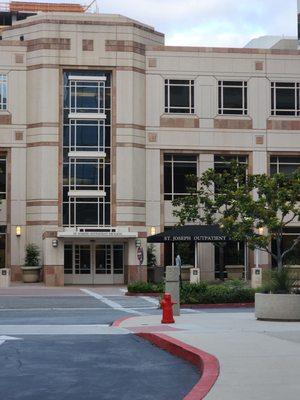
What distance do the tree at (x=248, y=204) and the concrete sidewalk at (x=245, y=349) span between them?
9.27 meters

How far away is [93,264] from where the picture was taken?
155 feet

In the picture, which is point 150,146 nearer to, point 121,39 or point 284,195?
point 121,39

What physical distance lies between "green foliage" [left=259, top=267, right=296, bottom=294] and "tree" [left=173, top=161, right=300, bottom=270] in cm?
781

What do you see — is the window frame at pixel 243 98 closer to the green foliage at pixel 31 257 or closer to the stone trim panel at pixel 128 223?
the stone trim panel at pixel 128 223

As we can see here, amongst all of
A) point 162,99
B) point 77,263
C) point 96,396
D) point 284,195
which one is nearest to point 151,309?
point 284,195

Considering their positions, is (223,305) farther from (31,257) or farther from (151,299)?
(31,257)

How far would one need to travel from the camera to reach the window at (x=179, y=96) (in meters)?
49.1

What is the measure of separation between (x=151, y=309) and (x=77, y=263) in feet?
69.9

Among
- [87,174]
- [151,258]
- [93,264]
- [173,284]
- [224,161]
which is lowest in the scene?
[93,264]

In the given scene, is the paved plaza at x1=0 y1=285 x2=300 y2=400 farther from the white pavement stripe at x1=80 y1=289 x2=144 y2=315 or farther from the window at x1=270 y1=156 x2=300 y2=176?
the window at x1=270 y1=156 x2=300 y2=176

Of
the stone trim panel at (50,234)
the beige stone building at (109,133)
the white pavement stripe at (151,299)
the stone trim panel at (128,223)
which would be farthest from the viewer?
the beige stone building at (109,133)

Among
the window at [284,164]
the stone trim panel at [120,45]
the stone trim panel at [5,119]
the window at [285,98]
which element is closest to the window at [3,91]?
the stone trim panel at [5,119]

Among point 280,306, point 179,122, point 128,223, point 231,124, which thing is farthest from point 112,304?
point 231,124

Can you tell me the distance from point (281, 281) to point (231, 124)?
30764 mm
